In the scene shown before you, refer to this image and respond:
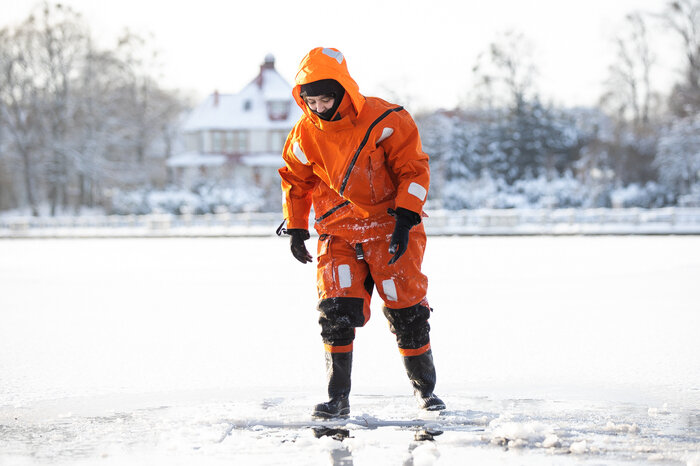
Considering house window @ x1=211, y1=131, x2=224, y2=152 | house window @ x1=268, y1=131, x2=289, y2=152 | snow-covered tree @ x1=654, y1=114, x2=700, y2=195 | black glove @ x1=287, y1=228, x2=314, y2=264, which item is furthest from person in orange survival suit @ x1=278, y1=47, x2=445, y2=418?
house window @ x1=211, y1=131, x2=224, y2=152

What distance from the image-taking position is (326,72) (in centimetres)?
350

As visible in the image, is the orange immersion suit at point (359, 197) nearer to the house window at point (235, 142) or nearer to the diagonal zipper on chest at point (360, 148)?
the diagonal zipper on chest at point (360, 148)

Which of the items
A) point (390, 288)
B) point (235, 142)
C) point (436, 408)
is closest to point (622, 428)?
point (436, 408)

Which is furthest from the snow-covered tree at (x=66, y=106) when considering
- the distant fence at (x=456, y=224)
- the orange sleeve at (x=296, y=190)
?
the orange sleeve at (x=296, y=190)

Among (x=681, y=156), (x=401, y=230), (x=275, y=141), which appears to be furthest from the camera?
(x=275, y=141)

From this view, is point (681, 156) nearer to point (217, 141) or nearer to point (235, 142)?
point (235, 142)

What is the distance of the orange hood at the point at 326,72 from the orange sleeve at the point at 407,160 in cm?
20

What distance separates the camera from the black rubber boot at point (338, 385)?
3.58 metres

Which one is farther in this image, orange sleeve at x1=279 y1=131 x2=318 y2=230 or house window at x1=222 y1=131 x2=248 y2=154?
house window at x1=222 y1=131 x2=248 y2=154

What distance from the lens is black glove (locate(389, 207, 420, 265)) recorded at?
3.49 meters

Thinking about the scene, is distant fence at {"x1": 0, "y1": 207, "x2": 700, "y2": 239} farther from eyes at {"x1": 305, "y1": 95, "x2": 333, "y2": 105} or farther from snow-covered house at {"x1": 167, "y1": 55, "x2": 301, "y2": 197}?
eyes at {"x1": 305, "y1": 95, "x2": 333, "y2": 105}

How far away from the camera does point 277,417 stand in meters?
3.58

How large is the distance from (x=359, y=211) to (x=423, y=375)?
30.8 inches

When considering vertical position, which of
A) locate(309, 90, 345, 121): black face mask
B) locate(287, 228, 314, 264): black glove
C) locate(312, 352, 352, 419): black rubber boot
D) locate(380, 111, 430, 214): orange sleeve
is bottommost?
locate(312, 352, 352, 419): black rubber boot
